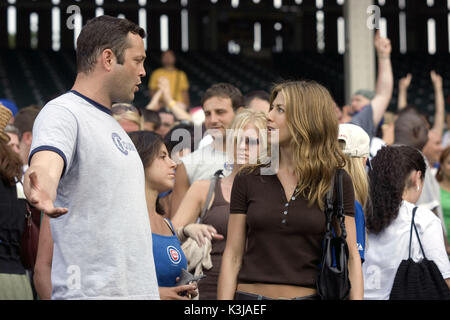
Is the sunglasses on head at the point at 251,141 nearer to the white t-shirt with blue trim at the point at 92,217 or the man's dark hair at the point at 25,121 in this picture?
the man's dark hair at the point at 25,121

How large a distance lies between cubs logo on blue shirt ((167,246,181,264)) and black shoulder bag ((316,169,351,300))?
30.3 inches

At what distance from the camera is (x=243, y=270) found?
3324 mm

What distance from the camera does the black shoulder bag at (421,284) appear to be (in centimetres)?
419

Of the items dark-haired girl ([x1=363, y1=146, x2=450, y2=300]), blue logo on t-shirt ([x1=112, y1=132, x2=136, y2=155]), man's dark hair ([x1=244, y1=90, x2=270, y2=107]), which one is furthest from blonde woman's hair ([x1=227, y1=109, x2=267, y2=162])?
blue logo on t-shirt ([x1=112, y1=132, x2=136, y2=155])

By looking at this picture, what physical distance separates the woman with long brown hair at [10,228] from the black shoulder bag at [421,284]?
6.31 feet

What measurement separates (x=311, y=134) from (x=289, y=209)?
13.9 inches

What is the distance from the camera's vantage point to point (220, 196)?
4477 mm

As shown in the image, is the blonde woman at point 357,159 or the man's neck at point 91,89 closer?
the man's neck at point 91,89

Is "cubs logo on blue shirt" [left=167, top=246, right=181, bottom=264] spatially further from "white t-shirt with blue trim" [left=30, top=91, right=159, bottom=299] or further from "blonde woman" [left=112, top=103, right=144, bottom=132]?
"blonde woman" [left=112, top=103, right=144, bottom=132]

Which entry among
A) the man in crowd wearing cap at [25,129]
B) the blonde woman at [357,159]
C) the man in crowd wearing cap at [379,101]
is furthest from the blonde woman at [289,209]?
the man in crowd wearing cap at [25,129]

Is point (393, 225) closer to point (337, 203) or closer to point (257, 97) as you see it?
point (337, 203)

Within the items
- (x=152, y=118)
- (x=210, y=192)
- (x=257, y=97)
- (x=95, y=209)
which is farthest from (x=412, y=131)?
(x=95, y=209)

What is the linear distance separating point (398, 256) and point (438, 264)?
22cm

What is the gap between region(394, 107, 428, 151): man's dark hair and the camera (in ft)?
20.6
